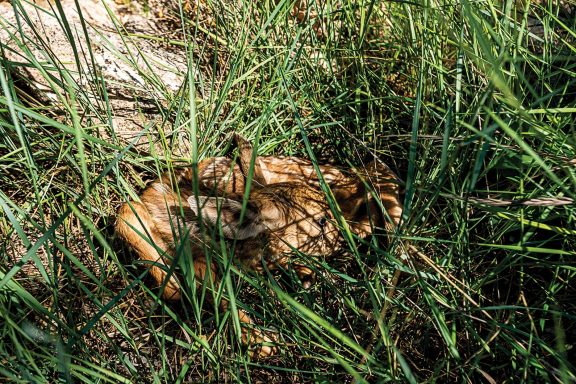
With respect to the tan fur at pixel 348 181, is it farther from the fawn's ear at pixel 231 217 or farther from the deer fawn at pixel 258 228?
the fawn's ear at pixel 231 217

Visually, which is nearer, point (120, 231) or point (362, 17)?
point (120, 231)

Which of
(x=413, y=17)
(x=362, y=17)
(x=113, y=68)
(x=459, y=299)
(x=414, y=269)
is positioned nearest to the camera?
(x=414, y=269)

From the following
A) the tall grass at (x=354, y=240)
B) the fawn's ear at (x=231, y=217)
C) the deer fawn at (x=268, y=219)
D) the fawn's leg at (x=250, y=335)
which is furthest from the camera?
the deer fawn at (x=268, y=219)

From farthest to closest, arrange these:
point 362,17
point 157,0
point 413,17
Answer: point 157,0 < point 362,17 < point 413,17

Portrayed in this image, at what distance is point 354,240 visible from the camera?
3088mm

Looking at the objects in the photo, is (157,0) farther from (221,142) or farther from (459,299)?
(459,299)

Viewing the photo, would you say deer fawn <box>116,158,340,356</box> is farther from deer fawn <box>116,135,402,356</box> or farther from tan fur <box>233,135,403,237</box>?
tan fur <box>233,135,403,237</box>

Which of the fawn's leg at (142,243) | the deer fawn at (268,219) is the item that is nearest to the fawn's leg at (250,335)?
the deer fawn at (268,219)

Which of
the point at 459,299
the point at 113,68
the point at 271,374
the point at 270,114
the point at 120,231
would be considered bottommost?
the point at 271,374

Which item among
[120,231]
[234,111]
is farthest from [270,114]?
[120,231]

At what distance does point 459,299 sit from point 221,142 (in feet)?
5.64

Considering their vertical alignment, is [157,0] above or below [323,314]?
above

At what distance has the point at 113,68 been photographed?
3.77 m

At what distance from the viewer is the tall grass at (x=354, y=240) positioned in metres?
2.25
